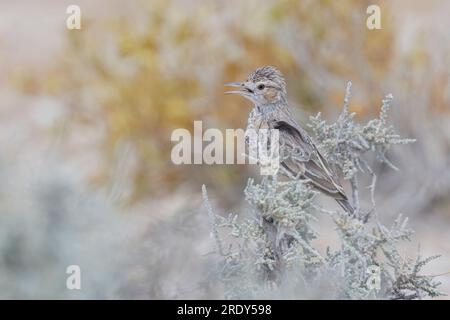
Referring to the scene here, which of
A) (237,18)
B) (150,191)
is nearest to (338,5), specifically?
(237,18)

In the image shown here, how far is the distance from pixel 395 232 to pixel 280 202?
1.17 feet

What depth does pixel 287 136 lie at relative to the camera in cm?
402

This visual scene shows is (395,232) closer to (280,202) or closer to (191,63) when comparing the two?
(280,202)

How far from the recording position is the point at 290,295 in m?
2.59

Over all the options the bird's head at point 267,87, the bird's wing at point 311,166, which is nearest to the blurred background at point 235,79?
the bird's head at point 267,87

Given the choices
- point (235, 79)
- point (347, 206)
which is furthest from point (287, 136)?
point (235, 79)

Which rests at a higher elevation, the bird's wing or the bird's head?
the bird's head

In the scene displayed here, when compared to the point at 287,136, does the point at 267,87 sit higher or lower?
higher

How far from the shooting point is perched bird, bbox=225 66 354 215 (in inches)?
147

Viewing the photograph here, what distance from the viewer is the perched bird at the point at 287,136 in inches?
147

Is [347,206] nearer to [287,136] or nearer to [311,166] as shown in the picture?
[311,166]

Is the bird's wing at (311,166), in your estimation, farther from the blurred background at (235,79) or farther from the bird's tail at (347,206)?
the blurred background at (235,79)

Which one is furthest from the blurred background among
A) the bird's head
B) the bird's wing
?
the bird's wing

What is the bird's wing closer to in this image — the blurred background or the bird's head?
the bird's head
